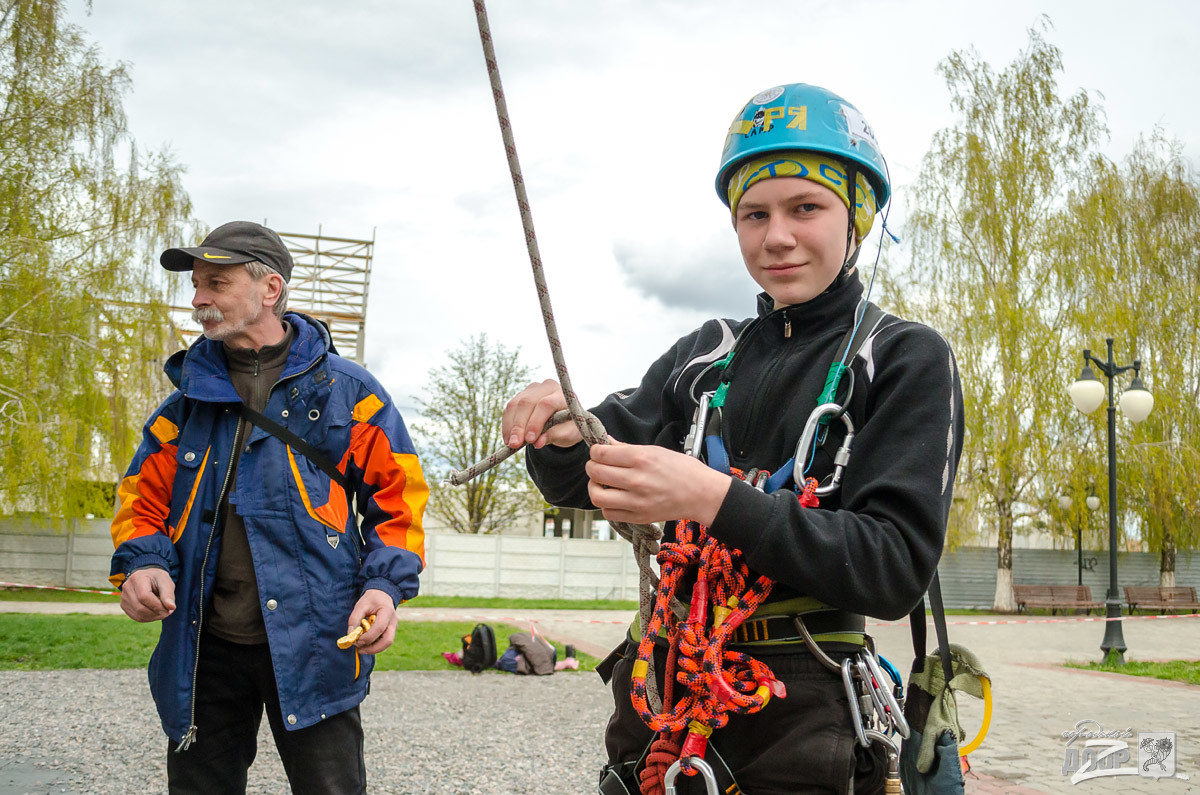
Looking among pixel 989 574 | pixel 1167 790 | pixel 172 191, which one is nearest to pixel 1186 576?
pixel 989 574

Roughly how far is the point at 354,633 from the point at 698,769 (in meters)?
1.43

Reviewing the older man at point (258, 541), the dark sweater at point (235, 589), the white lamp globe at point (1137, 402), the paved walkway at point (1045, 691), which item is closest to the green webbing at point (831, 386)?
the older man at point (258, 541)

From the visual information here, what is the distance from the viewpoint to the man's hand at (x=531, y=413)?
1.65 metres

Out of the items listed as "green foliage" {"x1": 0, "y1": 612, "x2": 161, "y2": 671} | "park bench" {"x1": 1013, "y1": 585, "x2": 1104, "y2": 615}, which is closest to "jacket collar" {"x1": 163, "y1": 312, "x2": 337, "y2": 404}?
"green foliage" {"x1": 0, "y1": 612, "x2": 161, "y2": 671}

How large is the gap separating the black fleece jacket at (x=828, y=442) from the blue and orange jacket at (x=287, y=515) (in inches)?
49.7

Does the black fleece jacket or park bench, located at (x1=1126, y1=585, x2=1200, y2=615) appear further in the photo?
park bench, located at (x1=1126, y1=585, x2=1200, y2=615)

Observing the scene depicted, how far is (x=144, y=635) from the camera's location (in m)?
12.9

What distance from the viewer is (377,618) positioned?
110 inches

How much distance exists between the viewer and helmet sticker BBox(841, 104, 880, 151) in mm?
1683

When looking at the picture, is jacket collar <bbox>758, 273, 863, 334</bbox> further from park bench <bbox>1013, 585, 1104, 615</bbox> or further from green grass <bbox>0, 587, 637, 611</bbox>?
park bench <bbox>1013, 585, 1104, 615</bbox>

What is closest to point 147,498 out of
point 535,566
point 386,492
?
point 386,492

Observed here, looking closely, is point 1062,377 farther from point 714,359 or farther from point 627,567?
point 714,359

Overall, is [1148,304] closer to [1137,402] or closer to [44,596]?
[1137,402]

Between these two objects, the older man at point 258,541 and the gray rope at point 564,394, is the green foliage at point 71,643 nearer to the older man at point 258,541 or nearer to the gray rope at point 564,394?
the older man at point 258,541
